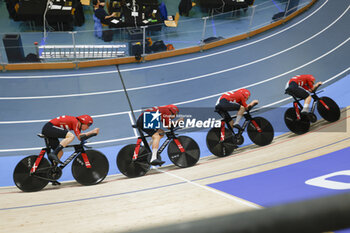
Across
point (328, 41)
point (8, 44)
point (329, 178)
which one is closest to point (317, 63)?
point (328, 41)

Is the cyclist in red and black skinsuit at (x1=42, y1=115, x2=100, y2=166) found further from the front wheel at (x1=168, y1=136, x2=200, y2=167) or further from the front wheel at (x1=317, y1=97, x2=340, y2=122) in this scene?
the front wheel at (x1=317, y1=97, x2=340, y2=122)

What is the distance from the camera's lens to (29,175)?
6.91m

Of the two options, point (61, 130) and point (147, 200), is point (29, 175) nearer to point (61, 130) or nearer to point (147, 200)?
point (61, 130)

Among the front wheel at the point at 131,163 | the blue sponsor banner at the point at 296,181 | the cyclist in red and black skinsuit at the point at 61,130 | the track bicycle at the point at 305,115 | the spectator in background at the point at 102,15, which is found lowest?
the front wheel at the point at 131,163

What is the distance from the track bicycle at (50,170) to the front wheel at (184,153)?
4.52 ft

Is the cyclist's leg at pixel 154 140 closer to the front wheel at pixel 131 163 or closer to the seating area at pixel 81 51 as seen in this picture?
the front wheel at pixel 131 163

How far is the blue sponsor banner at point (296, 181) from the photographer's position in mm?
3787

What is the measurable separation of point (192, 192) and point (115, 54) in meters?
9.35

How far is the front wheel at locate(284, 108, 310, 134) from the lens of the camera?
857cm

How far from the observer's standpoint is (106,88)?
38.5 feet

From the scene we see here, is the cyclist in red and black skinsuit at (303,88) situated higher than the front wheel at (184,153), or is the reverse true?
the cyclist in red and black skinsuit at (303,88)

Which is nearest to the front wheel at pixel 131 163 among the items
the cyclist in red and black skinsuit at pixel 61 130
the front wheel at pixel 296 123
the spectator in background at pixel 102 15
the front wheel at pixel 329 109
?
the cyclist in red and black skinsuit at pixel 61 130

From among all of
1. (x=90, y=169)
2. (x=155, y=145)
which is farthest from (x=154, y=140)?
(x=90, y=169)

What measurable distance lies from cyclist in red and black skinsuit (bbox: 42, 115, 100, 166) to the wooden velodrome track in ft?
2.52
